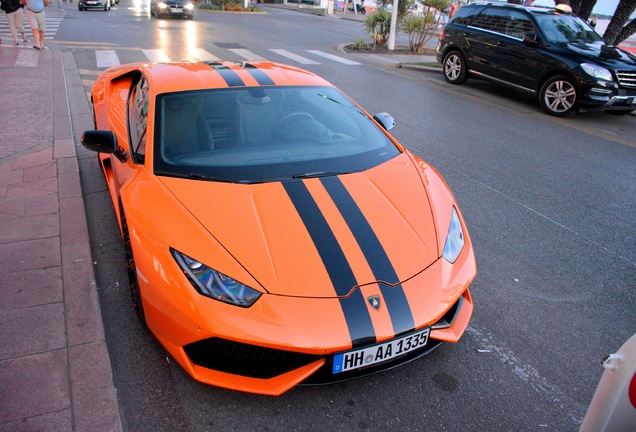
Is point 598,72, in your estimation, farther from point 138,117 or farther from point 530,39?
point 138,117

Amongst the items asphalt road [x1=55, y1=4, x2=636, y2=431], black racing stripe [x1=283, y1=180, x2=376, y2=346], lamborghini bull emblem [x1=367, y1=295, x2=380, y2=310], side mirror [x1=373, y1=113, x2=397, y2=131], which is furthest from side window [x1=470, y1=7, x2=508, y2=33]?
lamborghini bull emblem [x1=367, y1=295, x2=380, y2=310]

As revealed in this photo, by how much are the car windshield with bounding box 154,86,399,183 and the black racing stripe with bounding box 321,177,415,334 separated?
0.24 m

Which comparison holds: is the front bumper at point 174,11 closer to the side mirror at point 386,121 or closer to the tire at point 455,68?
the tire at point 455,68

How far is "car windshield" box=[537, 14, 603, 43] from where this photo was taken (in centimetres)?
984

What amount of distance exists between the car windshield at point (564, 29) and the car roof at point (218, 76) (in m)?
7.78

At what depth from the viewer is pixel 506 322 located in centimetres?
323

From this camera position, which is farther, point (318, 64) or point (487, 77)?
point (318, 64)

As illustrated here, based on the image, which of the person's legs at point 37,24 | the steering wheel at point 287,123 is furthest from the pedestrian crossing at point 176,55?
the steering wheel at point 287,123

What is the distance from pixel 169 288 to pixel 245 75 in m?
1.95

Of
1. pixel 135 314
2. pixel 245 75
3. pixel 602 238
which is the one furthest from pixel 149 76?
pixel 602 238

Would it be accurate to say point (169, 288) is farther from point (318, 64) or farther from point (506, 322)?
point (318, 64)

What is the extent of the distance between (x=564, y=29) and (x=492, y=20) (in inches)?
62.6

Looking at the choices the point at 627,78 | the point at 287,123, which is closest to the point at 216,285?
the point at 287,123

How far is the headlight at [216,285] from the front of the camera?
2.33 metres
